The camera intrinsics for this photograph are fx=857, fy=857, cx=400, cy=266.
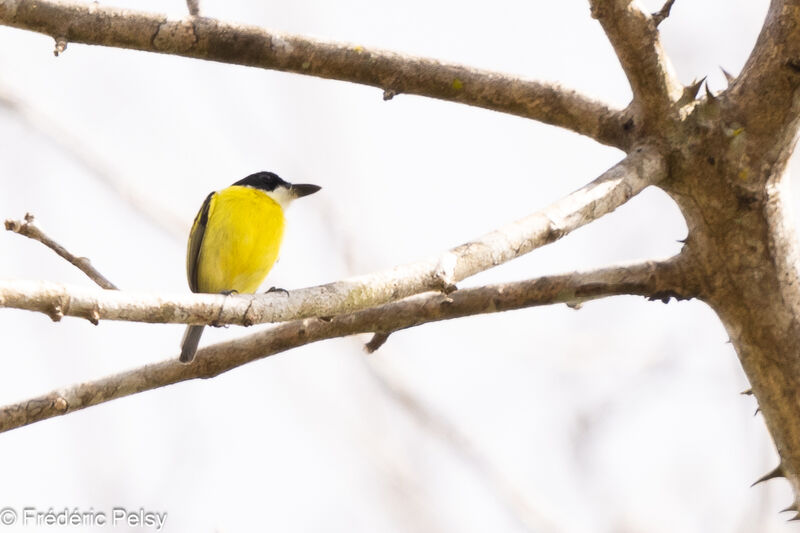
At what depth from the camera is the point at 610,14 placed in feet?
9.06

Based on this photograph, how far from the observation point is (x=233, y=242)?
4656 mm

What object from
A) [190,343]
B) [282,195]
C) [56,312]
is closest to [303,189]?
[282,195]

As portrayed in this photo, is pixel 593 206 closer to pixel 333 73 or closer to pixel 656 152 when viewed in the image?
pixel 656 152

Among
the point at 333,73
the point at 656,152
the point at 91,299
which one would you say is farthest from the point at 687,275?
the point at 91,299

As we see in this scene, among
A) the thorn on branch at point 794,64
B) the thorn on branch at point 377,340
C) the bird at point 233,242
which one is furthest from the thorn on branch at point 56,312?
the bird at point 233,242

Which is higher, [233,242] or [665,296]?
[665,296]

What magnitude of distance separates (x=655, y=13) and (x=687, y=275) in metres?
0.88

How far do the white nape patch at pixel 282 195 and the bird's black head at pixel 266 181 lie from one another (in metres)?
0.03

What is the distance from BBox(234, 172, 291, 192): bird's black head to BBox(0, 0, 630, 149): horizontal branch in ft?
8.21

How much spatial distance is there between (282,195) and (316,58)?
2.47 meters

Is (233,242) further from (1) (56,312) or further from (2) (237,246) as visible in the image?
(1) (56,312)

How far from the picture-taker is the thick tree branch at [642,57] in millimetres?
2764

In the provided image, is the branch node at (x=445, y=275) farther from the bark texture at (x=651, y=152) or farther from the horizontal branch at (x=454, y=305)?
the horizontal branch at (x=454, y=305)

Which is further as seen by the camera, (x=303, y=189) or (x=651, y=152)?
(x=303, y=189)
